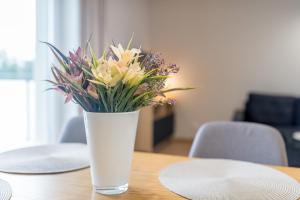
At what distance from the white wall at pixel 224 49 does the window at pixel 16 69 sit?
2.86 meters

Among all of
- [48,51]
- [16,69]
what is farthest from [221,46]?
[16,69]

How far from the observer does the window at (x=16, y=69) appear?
7.92 feet

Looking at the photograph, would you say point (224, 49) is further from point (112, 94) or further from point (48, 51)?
point (112, 94)

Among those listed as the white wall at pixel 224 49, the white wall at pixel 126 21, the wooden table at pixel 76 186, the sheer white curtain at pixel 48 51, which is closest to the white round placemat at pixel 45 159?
the wooden table at pixel 76 186

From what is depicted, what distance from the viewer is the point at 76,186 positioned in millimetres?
1120

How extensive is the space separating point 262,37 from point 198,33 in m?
0.95

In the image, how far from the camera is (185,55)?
516cm

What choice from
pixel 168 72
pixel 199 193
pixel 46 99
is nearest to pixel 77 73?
pixel 168 72

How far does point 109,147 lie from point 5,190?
36 cm

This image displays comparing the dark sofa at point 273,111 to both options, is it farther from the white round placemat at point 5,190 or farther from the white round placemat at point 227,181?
the white round placemat at point 5,190

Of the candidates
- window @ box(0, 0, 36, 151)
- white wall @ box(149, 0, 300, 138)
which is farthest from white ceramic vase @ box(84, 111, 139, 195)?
white wall @ box(149, 0, 300, 138)

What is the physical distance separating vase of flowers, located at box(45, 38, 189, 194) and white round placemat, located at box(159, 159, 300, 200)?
0.21 m

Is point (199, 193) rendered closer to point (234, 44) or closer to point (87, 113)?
point (87, 113)

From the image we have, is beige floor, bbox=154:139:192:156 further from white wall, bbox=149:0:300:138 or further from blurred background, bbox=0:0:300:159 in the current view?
white wall, bbox=149:0:300:138
